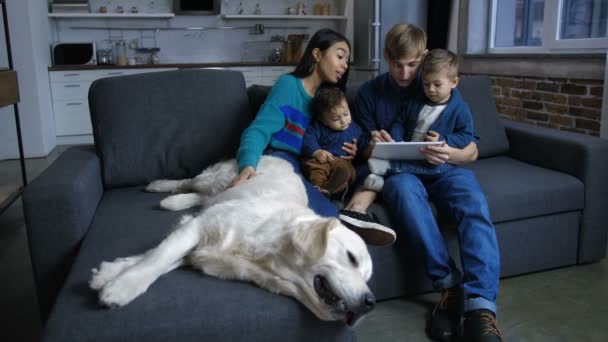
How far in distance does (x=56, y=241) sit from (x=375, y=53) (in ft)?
15.5

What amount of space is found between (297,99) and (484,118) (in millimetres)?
1100

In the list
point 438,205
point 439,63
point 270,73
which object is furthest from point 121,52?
point 438,205

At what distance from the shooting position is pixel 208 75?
2449mm

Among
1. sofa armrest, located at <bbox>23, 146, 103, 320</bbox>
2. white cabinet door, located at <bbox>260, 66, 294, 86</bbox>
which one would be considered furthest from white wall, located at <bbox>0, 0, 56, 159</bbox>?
sofa armrest, located at <bbox>23, 146, 103, 320</bbox>

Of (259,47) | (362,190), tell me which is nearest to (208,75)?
(362,190)

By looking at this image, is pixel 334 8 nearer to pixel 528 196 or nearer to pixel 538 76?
pixel 538 76

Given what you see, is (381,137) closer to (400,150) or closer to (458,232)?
(400,150)

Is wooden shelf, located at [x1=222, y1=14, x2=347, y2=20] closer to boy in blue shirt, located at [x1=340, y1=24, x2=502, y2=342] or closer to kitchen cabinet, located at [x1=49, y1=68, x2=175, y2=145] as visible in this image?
kitchen cabinet, located at [x1=49, y1=68, x2=175, y2=145]

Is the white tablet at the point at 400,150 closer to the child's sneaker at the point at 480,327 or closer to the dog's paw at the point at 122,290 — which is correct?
the child's sneaker at the point at 480,327

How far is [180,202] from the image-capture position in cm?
198

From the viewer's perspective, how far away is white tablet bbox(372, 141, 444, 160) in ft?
6.56

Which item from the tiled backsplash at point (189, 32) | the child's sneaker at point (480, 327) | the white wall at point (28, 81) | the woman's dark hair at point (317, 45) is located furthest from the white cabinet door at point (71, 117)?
the child's sneaker at point (480, 327)

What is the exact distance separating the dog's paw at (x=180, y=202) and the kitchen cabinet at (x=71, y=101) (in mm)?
4244

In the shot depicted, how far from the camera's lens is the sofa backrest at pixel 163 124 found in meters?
2.28
